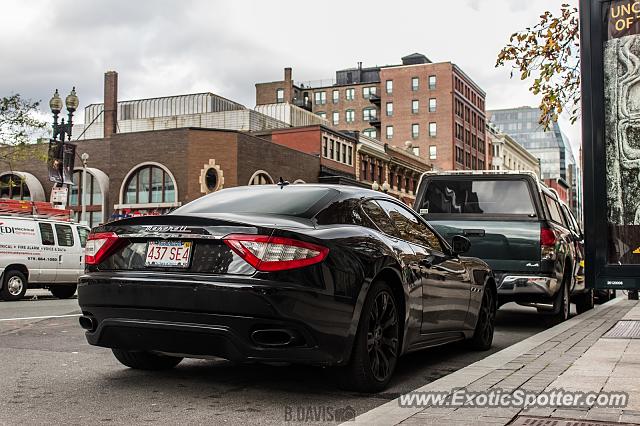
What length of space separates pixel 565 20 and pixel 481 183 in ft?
12.0

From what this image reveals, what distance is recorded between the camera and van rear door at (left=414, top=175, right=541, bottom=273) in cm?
997

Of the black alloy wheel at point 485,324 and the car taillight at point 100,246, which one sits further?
the black alloy wheel at point 485,324

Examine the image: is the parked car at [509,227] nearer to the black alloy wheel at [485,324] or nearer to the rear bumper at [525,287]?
the rear bumper at [525,287]

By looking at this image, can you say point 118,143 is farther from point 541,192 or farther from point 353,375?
point 353,375

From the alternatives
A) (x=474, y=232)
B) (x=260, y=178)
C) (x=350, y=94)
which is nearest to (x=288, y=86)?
(x=350, y=94)

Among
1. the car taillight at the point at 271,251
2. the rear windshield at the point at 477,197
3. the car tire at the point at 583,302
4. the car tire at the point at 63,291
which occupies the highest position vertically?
the rear windshield at the point at 477,197

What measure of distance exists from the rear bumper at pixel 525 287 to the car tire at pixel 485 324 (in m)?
1.70

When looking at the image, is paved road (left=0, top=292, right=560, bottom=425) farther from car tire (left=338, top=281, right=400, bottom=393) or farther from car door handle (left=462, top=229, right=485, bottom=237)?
car door handle (left=462, top=229, right=485, bottom=237)

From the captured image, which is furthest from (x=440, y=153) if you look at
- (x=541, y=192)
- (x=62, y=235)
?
(x=541, y=192)

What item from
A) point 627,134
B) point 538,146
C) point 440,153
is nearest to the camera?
point 627,134

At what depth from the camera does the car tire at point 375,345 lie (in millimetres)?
5172

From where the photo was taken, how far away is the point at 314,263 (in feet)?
16.1

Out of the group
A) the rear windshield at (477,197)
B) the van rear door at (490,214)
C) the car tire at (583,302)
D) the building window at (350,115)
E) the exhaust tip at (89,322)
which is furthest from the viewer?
the building window at (350,115)

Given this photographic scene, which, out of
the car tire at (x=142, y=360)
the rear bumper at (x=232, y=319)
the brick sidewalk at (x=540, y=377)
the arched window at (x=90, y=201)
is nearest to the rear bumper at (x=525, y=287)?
the brick sidewalk at (x=540, y=377)
